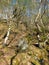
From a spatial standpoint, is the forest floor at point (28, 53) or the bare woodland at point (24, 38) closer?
the forest floor at point (28, 53)

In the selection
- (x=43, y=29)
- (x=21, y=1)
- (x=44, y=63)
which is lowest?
(x=44, y=63)

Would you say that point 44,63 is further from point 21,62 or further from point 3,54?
point 3,54

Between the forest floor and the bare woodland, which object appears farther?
the bare woodland

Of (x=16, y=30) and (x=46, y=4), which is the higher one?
(x=46, y=4)

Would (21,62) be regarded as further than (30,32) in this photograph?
No

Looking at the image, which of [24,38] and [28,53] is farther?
[24,38]

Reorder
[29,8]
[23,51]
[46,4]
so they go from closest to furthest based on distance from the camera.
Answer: [23,51] < [46,4] < [29,8]

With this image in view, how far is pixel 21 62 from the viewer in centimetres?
2017

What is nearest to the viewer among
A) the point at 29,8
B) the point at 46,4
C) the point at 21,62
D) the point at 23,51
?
the point at 21,62

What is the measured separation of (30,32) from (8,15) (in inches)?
250

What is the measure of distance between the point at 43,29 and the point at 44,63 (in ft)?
29.4

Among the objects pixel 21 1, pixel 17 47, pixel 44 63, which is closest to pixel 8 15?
pixel 21 1

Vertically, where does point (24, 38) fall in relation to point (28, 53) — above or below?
above

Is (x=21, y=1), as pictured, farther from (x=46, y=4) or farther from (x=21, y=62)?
(x=21, y=62)
